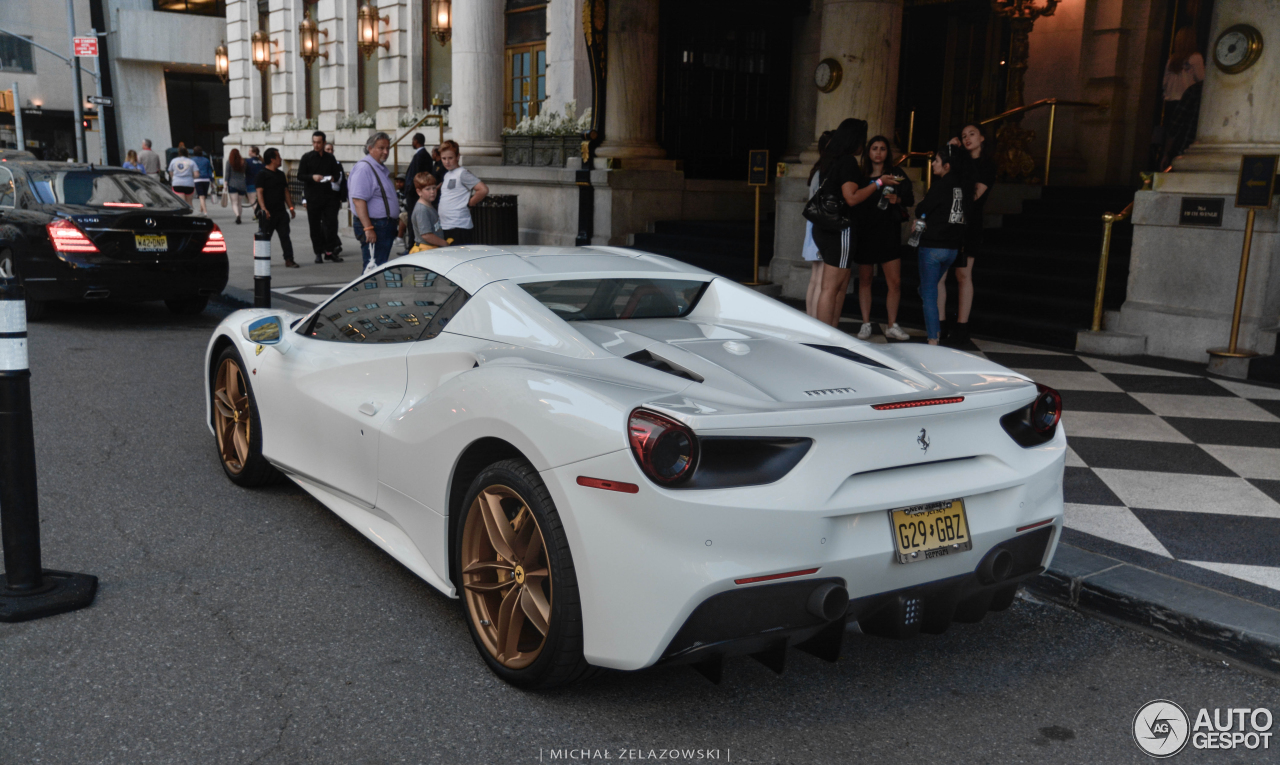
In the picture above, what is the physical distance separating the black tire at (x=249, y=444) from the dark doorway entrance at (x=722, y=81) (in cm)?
1167

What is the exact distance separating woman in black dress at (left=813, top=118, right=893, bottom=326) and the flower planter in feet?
30.2

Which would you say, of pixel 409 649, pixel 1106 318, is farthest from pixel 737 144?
pixel 409 649

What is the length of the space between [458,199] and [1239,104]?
7334 mm

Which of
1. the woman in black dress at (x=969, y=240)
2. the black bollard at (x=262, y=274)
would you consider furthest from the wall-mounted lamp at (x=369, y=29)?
the woman in black dress at (x=969, y=240)

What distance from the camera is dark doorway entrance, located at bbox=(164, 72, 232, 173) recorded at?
186 feet

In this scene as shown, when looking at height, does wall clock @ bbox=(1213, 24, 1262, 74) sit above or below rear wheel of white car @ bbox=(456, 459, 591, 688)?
above

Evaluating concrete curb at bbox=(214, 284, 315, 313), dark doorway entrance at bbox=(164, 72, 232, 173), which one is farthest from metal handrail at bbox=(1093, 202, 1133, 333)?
dark doorway entrance at bbox=(164, 72, 232, 173)

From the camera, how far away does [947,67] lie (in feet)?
55.7

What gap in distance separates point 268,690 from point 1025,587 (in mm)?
2812

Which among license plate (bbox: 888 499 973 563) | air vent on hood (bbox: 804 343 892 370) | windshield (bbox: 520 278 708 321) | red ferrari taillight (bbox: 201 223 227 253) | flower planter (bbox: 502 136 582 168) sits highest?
flower planter (bbox: 502 136 582 168)

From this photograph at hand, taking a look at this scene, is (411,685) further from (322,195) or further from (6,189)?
(322,195)

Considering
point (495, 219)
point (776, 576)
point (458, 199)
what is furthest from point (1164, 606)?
point (495, 219)

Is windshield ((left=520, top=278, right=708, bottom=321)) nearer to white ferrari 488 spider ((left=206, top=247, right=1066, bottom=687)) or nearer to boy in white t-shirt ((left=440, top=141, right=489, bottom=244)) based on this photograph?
white ferrari 488 spider ((left=206, top=247, right=1066, bottom=687))

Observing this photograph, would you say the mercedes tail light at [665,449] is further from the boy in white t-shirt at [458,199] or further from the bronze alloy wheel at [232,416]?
the boy in white t-shirt at [458,199]
